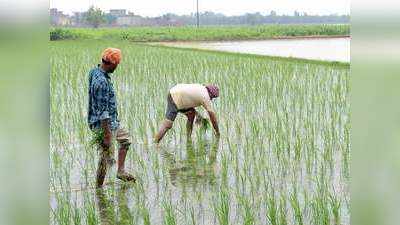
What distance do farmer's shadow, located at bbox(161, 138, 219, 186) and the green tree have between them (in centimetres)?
2008

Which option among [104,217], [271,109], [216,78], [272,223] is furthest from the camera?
[216,78]

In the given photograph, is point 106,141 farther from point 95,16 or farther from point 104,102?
point 95,16

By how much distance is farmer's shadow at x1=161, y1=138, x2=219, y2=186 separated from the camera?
4.15 meters

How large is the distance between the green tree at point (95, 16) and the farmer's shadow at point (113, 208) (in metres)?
21.2

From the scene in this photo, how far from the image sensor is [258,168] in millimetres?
4359

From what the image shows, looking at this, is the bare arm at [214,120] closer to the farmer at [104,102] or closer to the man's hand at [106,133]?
the farmer at [104,102]

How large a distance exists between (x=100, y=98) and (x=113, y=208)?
0.58 meters

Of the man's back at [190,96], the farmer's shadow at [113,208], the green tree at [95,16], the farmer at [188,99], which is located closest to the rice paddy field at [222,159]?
the farmer's shadow at [113,208]

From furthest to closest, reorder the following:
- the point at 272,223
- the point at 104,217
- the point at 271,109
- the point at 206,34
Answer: the point at 206,34 → the point at 271,109 → the point at 104,217 → the point at 272,223

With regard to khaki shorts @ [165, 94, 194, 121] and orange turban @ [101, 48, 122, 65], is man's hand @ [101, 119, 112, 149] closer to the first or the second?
orange turban @ [101, 48, 122, 65]
